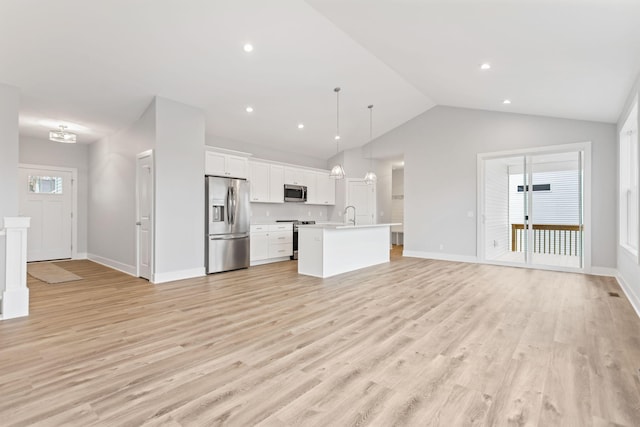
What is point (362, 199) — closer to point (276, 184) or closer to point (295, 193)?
point (295, 193)

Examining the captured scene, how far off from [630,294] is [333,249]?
13.3 ft

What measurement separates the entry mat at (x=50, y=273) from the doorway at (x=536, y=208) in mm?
7912

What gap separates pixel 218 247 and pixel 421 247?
4.74 metres

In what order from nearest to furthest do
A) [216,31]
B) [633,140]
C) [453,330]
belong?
1. [453,330]
2. [216,31]
3. [633,140]

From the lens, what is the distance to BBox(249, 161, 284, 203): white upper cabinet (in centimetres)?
697

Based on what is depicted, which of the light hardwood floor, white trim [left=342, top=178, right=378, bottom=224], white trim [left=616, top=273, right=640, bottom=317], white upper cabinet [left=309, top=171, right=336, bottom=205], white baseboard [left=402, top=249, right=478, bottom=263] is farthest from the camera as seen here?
white trim [left=342, top=178, right=378, bottom=224]

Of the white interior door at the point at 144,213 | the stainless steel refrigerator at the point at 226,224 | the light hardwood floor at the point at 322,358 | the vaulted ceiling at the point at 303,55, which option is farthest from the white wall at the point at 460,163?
the white interior door at the point at 144,213

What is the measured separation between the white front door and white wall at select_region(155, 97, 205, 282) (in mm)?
4280

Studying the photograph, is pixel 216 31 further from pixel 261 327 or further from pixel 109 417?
pixel 109 417

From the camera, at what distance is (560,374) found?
214 centimetres

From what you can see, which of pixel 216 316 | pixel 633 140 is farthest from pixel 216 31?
pixel 633 140

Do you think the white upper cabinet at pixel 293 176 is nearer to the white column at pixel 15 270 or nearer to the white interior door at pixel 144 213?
the white interior door at pixel 144 213

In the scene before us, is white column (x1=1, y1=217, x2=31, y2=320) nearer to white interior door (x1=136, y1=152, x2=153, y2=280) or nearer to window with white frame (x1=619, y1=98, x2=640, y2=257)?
white interior door (x1=136, y1=152, x2=153, y2=280)

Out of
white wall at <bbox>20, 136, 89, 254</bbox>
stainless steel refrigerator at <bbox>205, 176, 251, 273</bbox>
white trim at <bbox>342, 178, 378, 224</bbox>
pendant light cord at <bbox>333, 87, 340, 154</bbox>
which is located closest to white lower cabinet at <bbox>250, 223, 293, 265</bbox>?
stainless steel refrigerator at <bbox>205, 176, 251, 273</bbox>
